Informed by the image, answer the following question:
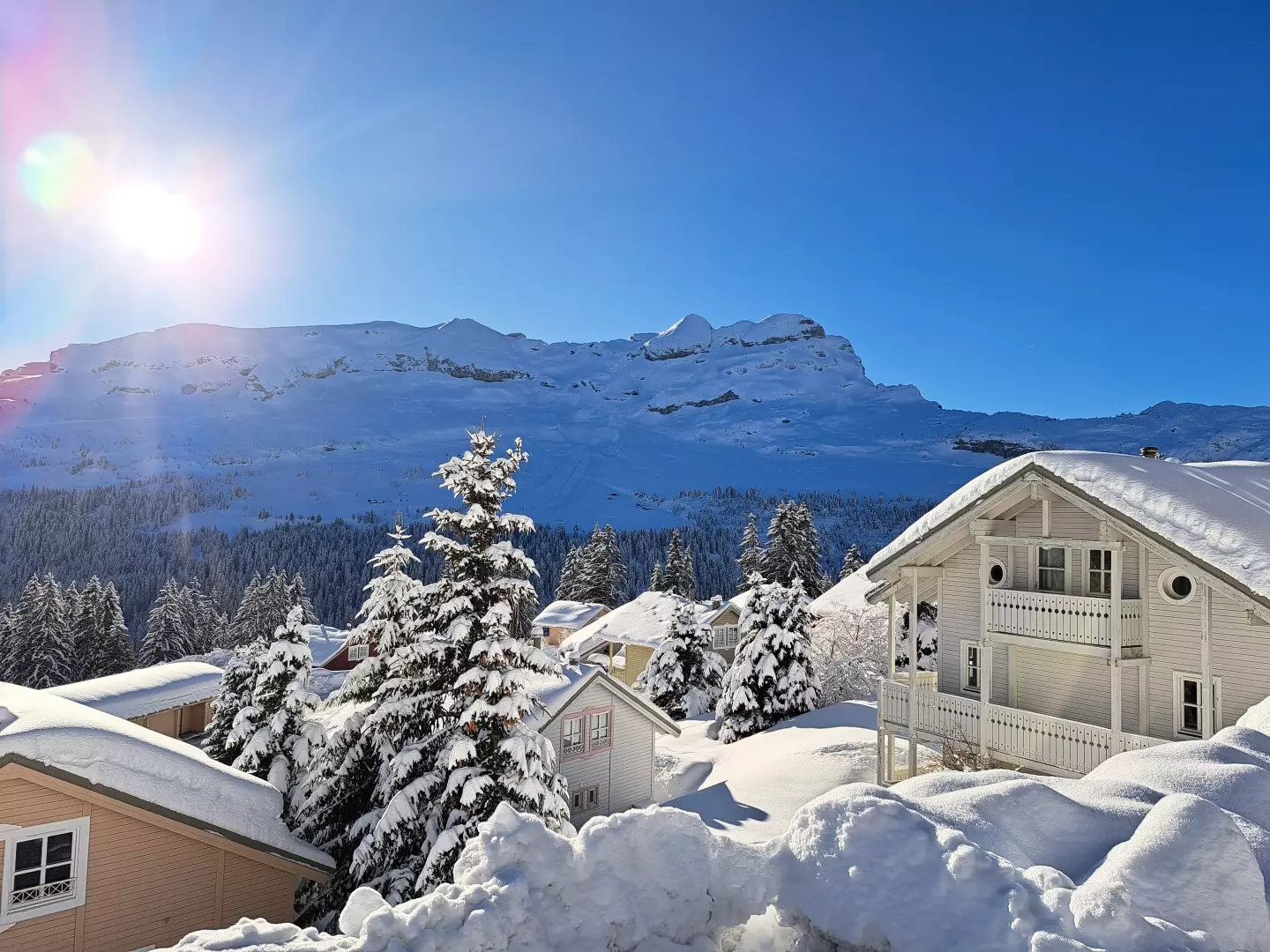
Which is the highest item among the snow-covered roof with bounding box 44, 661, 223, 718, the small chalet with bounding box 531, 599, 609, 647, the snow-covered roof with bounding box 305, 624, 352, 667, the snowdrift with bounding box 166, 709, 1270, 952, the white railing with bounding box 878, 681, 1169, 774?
the snowdrift with bounding box 166, 709, 1270, 952

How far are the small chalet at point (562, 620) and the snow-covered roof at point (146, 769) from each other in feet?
145

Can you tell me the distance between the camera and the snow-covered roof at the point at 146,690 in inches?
1019

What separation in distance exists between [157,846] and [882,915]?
13290 millimetres

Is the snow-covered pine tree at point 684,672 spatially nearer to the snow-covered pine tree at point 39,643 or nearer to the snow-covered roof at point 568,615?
the snow-covered roof at point 568,615

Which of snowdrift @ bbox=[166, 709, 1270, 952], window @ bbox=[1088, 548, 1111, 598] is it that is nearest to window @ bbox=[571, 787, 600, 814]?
window @ bbox=[1088, 548, 1111, 598]

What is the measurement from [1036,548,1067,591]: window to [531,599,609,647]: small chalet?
46.3 meters

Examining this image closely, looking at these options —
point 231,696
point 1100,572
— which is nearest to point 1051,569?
point 1100,572

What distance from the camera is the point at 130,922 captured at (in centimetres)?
1178

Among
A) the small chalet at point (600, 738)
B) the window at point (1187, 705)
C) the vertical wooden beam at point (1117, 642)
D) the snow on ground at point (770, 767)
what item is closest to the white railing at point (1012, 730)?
the vertical wooden beam at point (1117, 642)

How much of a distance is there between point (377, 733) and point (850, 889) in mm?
13348

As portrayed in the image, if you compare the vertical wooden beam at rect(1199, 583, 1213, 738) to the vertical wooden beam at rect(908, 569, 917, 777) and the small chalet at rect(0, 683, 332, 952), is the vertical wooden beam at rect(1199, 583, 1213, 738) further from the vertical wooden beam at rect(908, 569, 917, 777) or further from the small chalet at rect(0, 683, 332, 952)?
the small chalet at rect(0, 683, 332, 952)

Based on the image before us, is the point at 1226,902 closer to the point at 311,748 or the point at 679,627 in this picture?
the point at 311,748

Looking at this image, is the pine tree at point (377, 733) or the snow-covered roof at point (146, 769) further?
the pine tree at point (377, 733)

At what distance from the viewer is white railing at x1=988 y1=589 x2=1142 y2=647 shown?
1329cm
